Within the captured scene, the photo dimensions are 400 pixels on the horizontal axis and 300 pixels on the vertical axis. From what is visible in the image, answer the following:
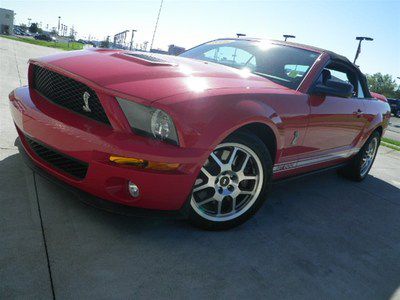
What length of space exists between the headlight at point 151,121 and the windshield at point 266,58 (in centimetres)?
139

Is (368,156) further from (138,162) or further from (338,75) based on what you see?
(138,162)

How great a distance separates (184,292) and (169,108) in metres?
0.94

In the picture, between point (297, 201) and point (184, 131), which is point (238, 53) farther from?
point (184, 131)

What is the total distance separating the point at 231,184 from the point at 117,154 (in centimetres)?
89

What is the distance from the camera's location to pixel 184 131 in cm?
199

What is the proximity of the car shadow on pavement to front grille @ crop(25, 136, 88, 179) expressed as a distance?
30cm

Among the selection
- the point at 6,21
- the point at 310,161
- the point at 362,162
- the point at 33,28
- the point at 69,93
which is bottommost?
the point at 33,28

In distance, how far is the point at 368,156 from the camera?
15.9ft

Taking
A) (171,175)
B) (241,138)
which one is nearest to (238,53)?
(241,138)

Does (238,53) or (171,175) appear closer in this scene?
(171,175)

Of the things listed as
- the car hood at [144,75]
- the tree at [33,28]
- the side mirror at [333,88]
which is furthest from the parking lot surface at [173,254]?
the tree at [33,28]

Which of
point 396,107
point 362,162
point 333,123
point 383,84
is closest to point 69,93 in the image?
point 333,123

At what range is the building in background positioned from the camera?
73062 mm

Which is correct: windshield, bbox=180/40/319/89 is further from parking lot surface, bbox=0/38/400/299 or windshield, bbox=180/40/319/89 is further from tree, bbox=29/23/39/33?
tree, bbox=29/23/39/33
